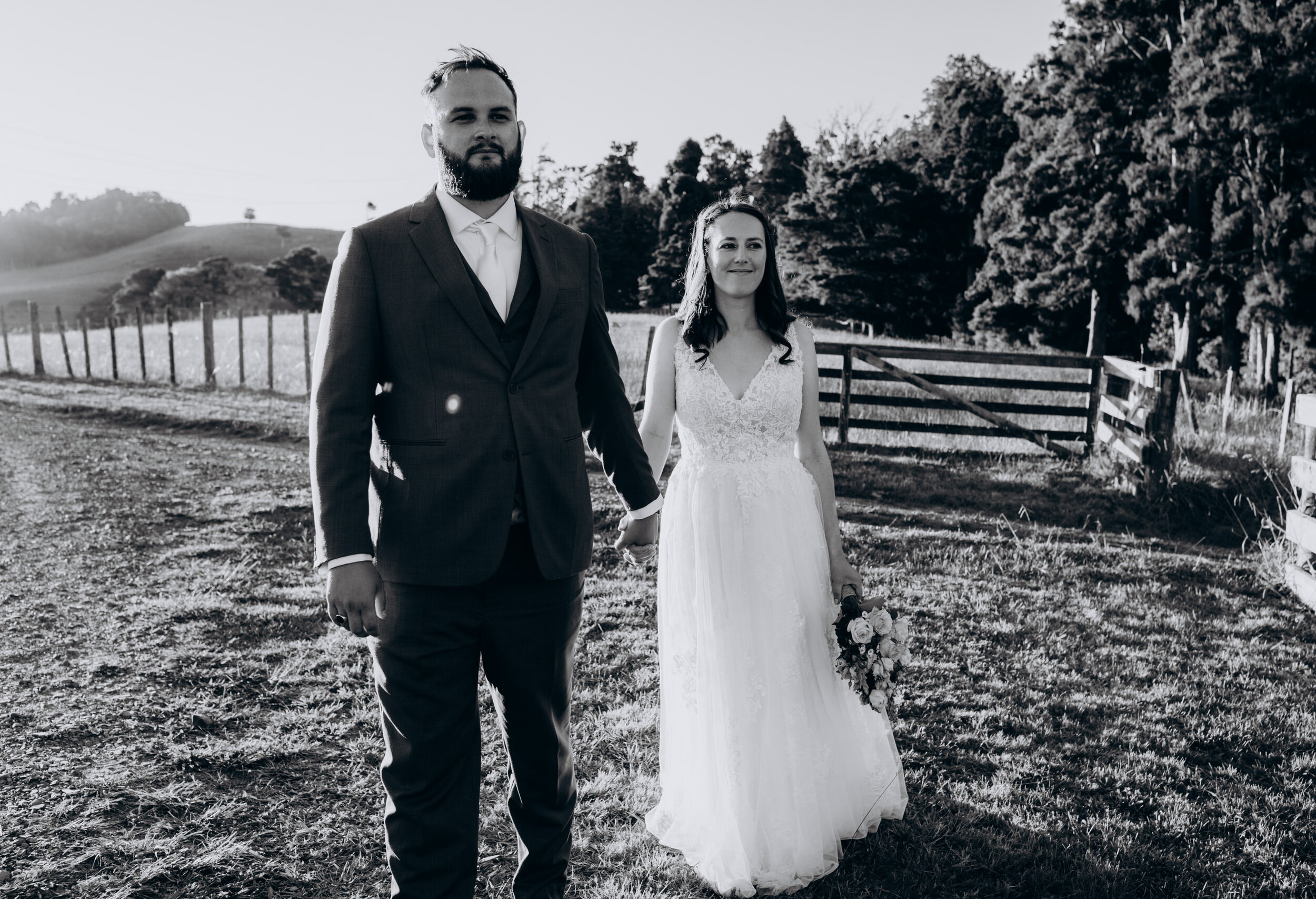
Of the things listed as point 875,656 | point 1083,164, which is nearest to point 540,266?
point 875,656

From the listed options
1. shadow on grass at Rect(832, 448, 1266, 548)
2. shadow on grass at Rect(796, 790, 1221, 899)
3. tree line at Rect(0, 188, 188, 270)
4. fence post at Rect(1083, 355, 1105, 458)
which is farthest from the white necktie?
tree line at Rect(0, 188, 188, 270)

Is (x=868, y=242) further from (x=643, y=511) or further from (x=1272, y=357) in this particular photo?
(x=643, y=511)

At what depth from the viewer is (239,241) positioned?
11962cm

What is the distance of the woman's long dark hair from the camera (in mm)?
3531

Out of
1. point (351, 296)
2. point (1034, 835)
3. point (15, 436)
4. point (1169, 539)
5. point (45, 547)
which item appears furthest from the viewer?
point (15, 436)

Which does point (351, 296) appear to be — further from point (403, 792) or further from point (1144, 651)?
point (1144, 651)

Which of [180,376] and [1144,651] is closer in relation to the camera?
[1144,651]

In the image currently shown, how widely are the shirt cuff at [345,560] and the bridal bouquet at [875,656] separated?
170cm

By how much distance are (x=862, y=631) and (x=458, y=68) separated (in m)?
2.17

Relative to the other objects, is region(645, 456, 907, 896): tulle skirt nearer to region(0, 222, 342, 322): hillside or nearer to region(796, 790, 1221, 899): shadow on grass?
region(796, 790, 1221, 899): shadow on grass

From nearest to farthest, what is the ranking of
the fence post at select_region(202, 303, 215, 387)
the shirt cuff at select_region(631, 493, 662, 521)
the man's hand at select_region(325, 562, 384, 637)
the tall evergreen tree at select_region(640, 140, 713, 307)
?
1. the man's hand at select_region(325, 562, 384, 637)
2. the shirt cuff at select_region(631, 493, 662, 521)
3. the fence post at select_region(202, 303, 215, 387)
4. the tall evergreen tree at select_region(640, 140, 713, 307)

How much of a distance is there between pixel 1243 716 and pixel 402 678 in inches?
167

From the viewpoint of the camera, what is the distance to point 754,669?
3.23 meters

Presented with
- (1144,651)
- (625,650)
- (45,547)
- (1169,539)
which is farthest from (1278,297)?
(45,547)
